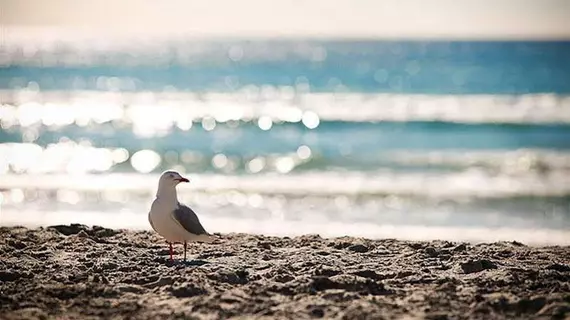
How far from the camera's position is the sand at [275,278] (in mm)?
5586

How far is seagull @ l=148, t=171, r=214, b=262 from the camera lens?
22.5 ft

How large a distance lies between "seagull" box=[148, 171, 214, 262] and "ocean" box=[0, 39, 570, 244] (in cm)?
312

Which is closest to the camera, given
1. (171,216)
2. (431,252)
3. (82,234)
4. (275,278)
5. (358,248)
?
(275,278)

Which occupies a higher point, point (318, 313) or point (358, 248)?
point (358, 248)

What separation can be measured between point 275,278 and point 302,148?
12.4 m

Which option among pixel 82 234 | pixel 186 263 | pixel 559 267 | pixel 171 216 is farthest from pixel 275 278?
pixel 82 234

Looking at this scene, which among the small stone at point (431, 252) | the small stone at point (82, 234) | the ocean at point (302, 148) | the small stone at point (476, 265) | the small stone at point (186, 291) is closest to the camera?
the small stone at point (186, 291)

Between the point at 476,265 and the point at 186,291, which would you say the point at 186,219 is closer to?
the point at 186,291

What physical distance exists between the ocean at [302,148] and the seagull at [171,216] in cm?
312

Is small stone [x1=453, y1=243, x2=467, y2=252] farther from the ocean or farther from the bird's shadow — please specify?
the ocean

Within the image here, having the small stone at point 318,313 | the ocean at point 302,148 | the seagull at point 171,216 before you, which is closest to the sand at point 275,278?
the small stone at point 318,313

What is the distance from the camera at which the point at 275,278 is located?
637 cm

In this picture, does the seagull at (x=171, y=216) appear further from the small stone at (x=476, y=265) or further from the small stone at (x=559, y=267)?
the small stone at (x=559, y=267)

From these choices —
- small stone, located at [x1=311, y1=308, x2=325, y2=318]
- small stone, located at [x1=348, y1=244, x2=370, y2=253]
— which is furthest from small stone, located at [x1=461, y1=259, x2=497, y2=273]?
small stone, located at [x1=311, y1=308, x2=325, y2=318]
